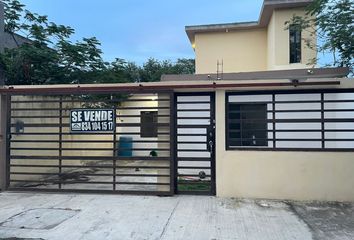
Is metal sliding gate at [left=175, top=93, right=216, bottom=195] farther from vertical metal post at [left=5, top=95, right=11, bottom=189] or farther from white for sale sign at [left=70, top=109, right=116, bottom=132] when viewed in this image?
vertical metal post at [left=5, top=95, right=11, bottom=189]

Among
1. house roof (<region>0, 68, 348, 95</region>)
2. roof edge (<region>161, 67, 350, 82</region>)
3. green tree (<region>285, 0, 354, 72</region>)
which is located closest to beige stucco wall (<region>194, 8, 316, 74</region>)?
roof edge (<region>161, 67, 350, 82</region>)

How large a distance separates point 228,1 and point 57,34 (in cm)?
1066

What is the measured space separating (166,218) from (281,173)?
9.44 ft

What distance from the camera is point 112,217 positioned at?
21.0 ft

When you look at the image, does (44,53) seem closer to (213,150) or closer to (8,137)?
(8,137)

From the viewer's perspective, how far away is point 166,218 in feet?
20.8

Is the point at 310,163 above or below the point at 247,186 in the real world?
above

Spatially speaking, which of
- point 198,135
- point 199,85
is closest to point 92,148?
point 198,135

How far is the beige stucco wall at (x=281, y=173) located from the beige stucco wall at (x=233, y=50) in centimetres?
1154

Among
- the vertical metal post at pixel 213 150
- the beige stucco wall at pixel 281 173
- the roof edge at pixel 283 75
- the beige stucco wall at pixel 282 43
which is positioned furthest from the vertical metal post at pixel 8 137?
the beige stucco wall at pixel 282 43

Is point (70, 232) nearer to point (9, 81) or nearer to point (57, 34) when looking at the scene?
point (9, 81)

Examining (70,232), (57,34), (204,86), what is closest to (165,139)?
(204,86)

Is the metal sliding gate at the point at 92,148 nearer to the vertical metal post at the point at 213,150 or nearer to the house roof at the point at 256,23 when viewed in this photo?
the vertical metal post at the point at 213,150

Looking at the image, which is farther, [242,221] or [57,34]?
[57,34]
